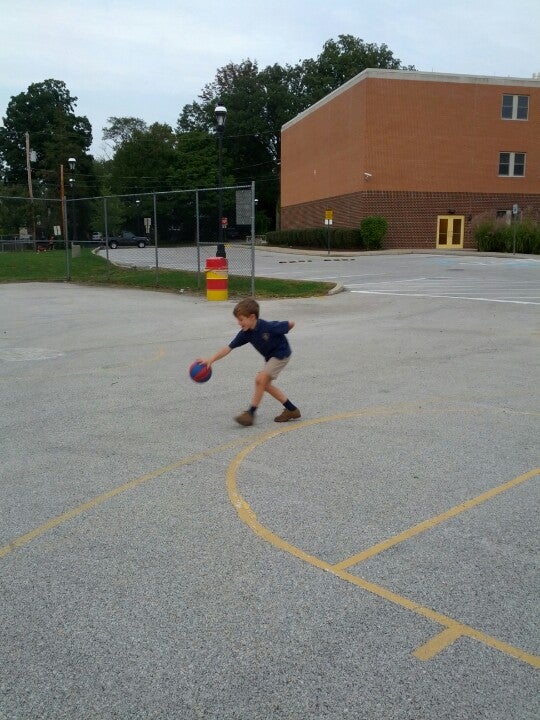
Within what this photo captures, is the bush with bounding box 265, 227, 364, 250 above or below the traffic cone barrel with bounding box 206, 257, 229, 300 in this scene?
above

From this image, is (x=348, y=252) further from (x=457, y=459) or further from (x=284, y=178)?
(x=457, y=459)

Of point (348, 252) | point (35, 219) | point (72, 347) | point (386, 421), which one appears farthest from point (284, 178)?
point (386, 421)

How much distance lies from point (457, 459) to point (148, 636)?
3.15 m

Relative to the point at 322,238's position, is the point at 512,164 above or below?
above

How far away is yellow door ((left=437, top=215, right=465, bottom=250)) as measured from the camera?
46666mm

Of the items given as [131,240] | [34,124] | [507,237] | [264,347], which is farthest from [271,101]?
[264,347]

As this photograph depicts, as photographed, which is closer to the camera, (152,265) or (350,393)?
(350,393)

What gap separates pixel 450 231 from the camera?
4694 cm

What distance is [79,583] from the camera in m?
3.61

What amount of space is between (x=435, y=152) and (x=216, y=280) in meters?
32.5

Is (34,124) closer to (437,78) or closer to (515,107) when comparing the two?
(437,78)

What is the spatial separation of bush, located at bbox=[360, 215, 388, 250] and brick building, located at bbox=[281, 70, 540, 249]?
3.05 ft

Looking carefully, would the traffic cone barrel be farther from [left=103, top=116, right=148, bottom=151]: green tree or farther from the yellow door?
[left=103, top=116, right=148, bottom=151]: green tree

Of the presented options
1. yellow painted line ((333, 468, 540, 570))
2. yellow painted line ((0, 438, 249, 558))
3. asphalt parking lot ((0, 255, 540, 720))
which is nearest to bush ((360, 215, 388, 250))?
asphalt parking lot ((0, 255, 540, 720))
